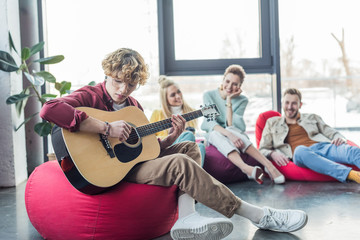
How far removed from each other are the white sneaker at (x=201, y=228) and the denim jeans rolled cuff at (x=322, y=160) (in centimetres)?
153

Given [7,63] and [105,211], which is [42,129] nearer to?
[7,63]

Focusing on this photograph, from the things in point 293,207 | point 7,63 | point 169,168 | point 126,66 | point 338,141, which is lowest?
point 293,207

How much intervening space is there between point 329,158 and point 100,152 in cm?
210

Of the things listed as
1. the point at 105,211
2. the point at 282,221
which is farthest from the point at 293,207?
the point at 105,211

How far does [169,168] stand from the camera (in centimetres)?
169

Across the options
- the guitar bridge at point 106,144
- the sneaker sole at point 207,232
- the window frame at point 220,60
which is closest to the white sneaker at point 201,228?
the sneaker sole at point 207,232

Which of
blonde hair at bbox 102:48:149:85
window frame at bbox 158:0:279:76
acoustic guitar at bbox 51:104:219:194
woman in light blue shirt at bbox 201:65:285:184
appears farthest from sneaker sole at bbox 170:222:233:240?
window frame at bbox 158:0:279:76

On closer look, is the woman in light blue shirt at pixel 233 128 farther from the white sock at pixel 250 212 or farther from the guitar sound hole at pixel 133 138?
the guitar sound hole at pixel 133 138

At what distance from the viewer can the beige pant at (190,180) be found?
164cm

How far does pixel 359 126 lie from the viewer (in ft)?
18.1

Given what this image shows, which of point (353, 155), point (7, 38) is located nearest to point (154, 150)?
point (353, 155)

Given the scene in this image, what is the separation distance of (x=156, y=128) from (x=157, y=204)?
1.29 ft

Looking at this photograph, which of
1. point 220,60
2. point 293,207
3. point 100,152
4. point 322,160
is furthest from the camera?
point 220,60

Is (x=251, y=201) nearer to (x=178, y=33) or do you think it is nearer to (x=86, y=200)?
(x=86, y=200)
